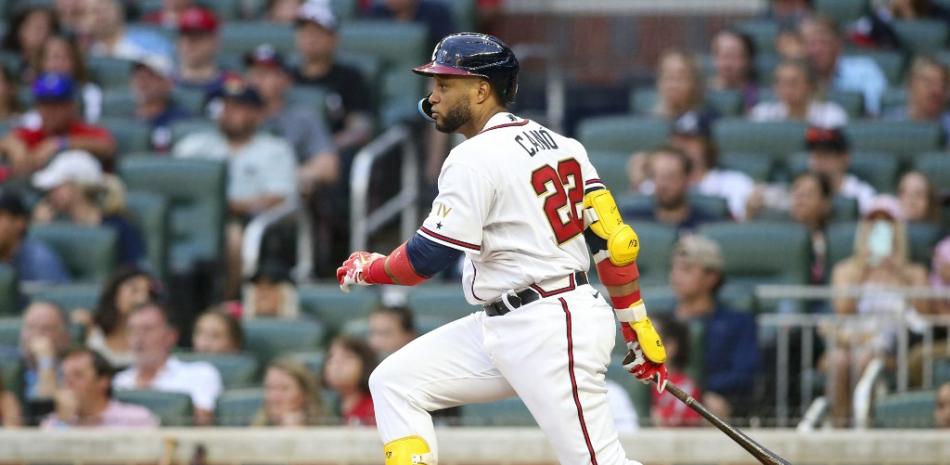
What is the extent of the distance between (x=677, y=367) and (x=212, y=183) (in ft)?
10.4

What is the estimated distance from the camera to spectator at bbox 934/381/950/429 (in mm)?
6465

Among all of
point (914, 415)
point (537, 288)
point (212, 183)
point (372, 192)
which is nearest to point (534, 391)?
point (537, 288)

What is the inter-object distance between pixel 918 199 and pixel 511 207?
471 centimetres

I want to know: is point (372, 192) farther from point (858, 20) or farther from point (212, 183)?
point (858, 20)

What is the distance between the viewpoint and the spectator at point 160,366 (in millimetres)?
7535

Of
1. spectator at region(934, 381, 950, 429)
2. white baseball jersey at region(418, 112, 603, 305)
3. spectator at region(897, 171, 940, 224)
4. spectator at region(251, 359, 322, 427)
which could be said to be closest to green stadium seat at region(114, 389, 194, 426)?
spectator at region(251, 359, 322, 427)

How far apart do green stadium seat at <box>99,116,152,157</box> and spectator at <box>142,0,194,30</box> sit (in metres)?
1.58

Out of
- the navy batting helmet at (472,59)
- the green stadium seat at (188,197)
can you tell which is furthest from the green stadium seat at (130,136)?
the navy batting helmet at (472,59)

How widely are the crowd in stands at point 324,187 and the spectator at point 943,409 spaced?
0.83 metres

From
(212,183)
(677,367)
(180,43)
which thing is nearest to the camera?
(677,367)

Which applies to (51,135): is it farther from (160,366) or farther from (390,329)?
(390,329)

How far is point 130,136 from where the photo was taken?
9.93 metres

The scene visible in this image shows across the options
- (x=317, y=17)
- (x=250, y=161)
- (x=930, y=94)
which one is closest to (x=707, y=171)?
(x=930, y=94)

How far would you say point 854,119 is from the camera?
1000 cm
